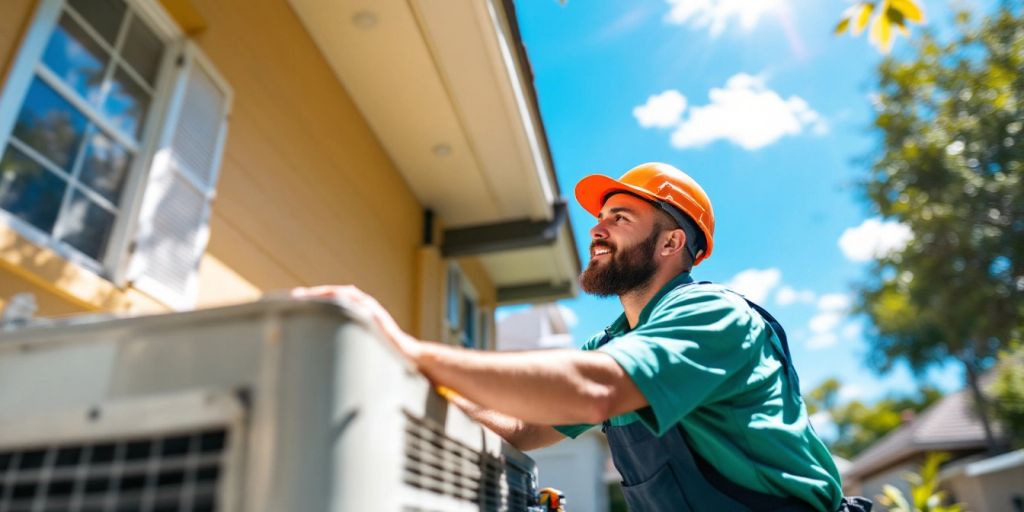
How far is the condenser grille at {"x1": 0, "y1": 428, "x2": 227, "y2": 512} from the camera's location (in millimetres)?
589

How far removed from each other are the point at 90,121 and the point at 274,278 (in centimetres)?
131

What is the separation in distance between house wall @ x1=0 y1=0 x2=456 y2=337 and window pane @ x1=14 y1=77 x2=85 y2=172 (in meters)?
0.19

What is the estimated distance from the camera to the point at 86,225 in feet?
7.54

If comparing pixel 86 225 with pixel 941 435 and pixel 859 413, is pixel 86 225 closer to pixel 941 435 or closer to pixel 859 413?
pixel 941 435

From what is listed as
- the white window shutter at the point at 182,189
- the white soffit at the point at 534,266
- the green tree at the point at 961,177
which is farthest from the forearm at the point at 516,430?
the green tree at the point at 961,177

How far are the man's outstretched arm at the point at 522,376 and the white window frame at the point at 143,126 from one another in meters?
1.70

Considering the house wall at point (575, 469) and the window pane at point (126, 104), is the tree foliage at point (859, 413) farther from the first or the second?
the window pane at point (126, 104)

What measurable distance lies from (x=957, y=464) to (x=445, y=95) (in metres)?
22.8

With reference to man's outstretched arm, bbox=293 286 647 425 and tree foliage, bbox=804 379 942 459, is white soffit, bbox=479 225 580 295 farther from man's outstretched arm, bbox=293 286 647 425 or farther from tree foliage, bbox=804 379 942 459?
tree foliage, bbox=804 379 942 459

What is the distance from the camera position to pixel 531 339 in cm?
1545

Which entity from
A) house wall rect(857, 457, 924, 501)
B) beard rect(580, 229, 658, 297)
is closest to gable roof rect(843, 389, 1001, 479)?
house wall rect(857, 457, 924, 501)

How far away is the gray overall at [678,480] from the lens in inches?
48.3

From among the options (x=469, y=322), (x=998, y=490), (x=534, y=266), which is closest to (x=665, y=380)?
(x=469, y=322)

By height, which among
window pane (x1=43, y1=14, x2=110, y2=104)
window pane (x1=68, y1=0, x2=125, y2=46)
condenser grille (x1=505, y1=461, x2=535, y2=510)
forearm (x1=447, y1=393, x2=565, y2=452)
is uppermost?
window pane (x1=68, y1=0, x2=125, y2=46)
